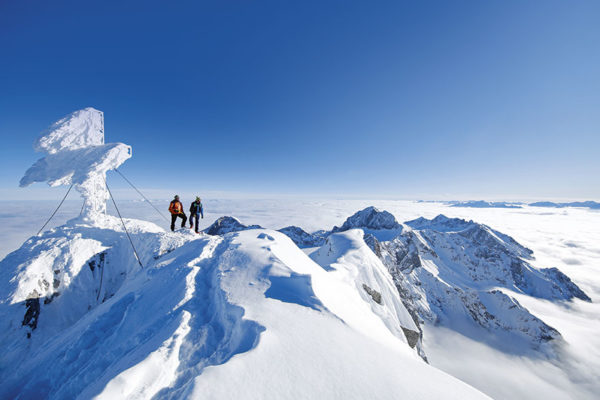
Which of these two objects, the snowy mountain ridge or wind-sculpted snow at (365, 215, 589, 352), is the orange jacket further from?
wind-sculpted snow at (365, 215, 589, 352)

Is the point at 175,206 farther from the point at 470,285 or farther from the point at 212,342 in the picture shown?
the point at 470,285

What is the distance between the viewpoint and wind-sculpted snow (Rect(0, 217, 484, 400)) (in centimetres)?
376

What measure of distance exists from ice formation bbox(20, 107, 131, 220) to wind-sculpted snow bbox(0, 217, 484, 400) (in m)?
6.20

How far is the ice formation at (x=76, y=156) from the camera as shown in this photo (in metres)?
14.7

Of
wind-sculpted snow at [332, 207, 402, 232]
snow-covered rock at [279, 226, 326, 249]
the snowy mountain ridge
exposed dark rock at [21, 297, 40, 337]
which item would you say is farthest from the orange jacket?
wind-sculpted snow at [332, 207, 402, 232]

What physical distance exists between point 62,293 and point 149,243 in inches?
188

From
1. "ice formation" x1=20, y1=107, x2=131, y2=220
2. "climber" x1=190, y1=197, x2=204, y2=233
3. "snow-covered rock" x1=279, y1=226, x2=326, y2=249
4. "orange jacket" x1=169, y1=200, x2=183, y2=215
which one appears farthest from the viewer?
"snow-covered rock" x1=279, y1=226, x2=326, y2=249

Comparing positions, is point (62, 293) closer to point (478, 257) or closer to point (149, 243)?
point (149, 243)

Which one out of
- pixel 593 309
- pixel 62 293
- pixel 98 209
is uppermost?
pixel 98 209

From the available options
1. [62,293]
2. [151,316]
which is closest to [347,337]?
[151,316]

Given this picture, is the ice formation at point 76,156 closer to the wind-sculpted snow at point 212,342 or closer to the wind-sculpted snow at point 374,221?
the wind-sculpted snow at point 212,342

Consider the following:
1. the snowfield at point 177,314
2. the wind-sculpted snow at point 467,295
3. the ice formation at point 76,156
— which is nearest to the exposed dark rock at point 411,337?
the snowfield at point 177,314

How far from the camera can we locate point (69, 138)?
14945mm

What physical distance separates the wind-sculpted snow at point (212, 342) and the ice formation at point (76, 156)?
620 cm
